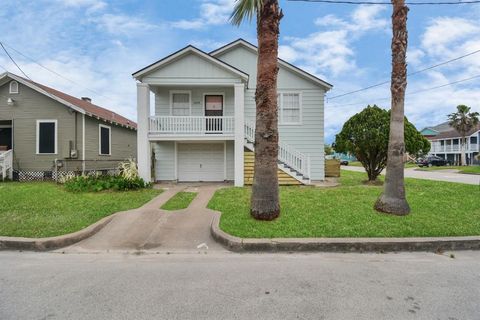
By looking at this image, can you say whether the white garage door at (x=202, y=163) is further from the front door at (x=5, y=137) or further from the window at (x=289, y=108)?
the front door at (x=5, y=137)

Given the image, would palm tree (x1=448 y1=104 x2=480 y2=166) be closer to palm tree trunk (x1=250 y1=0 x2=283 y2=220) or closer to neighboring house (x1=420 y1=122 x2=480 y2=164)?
neighboring house (x1=420 y1=122 x2=480 y2=164)

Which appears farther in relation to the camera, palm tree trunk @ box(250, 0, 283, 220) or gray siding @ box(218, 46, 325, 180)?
gray siding @ box(218, 46, 325, 180)

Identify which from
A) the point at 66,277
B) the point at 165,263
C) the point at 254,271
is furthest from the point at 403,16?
the point at 66,277

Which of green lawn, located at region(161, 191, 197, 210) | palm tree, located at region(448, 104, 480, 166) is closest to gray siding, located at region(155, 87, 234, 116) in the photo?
green lawn, located at region(161, 191, 197, 210)

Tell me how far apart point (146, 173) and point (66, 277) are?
24.9 feet

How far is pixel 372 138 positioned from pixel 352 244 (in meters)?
7.93

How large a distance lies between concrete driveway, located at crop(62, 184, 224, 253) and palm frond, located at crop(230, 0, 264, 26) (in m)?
5.03

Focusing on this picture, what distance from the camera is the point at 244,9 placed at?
6.84 metres

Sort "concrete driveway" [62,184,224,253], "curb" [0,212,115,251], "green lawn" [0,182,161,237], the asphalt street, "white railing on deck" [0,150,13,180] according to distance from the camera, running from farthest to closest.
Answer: "white railing on deck" [0,150,13,180]
"green lawn" [0,182,161,237]
"concrete driveway" [62,184,224,253]
"curb" [0,212,115,251]
the asphalt street

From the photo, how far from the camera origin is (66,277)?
3895 mm

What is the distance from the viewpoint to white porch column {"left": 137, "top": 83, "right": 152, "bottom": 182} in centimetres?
1123

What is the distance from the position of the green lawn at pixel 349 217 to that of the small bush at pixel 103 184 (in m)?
3.57

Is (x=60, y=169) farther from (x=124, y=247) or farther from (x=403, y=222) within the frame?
(x=403, y=222)

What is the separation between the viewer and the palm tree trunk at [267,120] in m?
5.86
